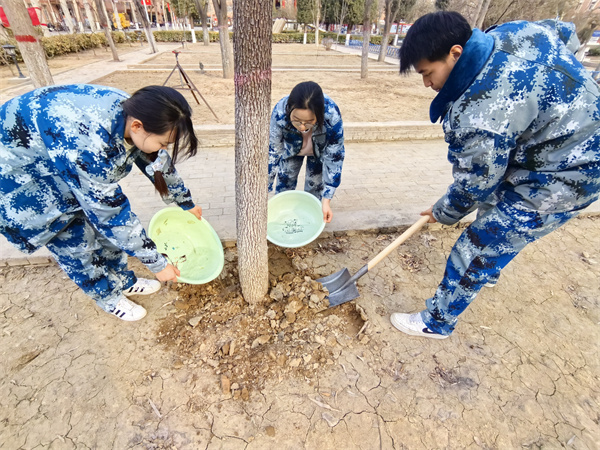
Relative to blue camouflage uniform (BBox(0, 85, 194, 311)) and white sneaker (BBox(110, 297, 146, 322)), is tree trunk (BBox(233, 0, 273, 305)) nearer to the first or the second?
blue camouflage uniform (BBox(0, 85, 194, 311))

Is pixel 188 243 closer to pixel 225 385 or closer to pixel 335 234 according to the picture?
pixel 225 385

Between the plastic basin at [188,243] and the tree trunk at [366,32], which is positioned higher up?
the tree trunk at [366,32]

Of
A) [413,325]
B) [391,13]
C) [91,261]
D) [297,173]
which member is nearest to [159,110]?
[91,261]

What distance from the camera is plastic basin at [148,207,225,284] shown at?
7.40 ft

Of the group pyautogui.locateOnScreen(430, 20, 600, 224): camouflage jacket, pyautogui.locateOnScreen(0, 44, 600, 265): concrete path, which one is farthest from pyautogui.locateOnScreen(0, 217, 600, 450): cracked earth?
pyautogui.locateOnScreen(430, 20, 600, 224): camouflage jacket

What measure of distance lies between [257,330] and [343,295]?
680mm

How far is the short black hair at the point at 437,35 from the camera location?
127cm

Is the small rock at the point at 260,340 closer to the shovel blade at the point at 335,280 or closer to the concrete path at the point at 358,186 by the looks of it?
the shovel blade at the point at 335,280

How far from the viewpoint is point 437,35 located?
128 centimetres

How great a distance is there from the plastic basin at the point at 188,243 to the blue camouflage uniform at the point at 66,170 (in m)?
0.55

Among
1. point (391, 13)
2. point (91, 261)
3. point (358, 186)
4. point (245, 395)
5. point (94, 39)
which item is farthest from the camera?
point (94, 39)

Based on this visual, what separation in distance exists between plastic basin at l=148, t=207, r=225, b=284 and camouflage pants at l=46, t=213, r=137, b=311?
0.30 metres

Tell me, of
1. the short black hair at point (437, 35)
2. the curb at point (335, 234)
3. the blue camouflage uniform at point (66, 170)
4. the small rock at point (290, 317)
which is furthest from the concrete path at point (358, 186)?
the short black hair at point (437, 35)

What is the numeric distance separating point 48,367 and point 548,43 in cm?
312
